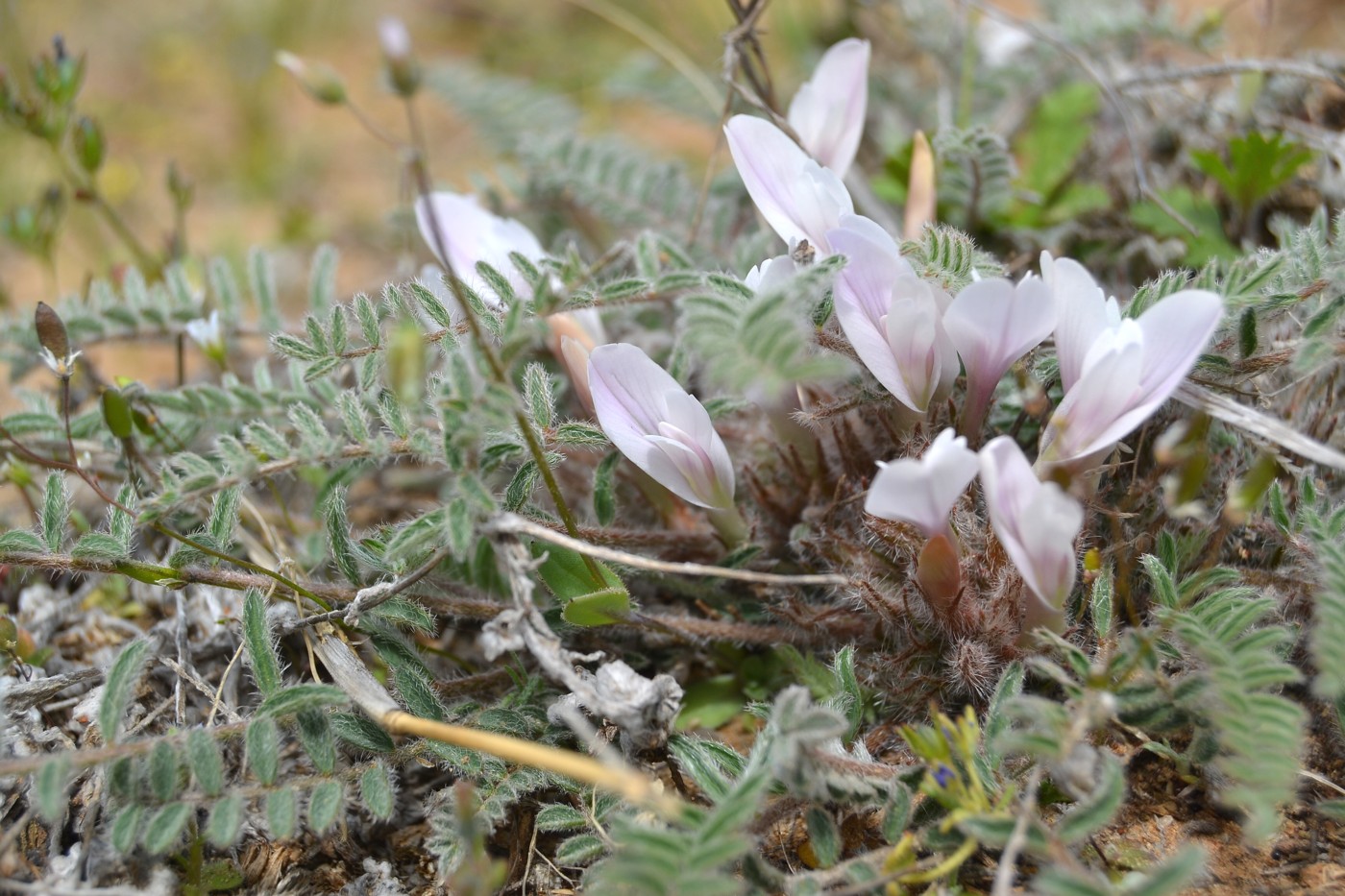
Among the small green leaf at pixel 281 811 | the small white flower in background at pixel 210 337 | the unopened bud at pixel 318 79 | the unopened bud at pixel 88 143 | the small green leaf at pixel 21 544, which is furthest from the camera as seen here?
the unopened bud at pixel 88 143

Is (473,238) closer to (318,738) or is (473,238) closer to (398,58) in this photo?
(398,58)

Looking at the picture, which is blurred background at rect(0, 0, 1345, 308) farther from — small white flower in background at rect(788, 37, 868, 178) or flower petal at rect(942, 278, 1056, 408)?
flower petal at rect(942, 278, 1056, 408)

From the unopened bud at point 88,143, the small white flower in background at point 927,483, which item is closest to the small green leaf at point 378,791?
the small white flower in background at point 927,483

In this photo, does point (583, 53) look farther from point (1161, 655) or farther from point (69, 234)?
Result: point (1161, 655)

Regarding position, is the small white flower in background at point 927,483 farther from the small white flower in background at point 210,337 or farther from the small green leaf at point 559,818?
the small white flower in background at point 210,337

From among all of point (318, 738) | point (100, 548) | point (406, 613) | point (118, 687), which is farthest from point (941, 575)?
point (100, 548)

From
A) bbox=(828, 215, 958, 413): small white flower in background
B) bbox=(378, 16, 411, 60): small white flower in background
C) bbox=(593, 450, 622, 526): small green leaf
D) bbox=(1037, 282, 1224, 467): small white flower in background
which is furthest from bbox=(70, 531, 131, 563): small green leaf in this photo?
bbox=(1037, 282, 1224, 467): small white flower in background
